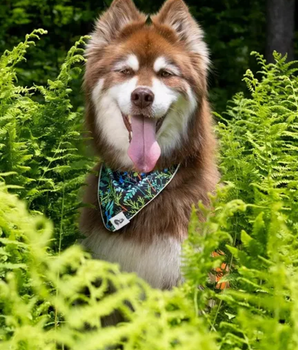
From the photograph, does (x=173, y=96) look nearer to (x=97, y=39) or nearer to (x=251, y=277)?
(x=97, y=39)

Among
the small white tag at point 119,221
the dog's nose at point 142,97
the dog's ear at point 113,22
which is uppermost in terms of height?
the dog's ear at point 113,22

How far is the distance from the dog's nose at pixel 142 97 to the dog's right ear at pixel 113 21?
57cm

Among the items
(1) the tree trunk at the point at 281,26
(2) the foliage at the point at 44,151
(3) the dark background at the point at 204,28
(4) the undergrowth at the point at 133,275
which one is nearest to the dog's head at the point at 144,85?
Result: (4) the undergrowth at the point at 133,275

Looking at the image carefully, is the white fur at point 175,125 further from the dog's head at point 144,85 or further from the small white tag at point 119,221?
the small white tag at point 119,221

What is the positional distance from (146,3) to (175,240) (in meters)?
6.79

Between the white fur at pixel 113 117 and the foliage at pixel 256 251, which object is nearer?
the foliage at pixel 256 251

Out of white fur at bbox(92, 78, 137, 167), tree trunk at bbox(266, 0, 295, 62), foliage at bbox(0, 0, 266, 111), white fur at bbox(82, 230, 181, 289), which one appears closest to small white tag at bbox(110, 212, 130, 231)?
white fur at bbox(82, 230, 181, 289)

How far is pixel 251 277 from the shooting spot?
2648mm

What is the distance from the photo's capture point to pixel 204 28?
35.1ft

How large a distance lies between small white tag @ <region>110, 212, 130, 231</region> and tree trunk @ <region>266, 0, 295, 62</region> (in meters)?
5.90

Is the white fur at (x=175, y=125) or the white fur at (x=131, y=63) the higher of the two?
the white fur at (x=131, y=63)

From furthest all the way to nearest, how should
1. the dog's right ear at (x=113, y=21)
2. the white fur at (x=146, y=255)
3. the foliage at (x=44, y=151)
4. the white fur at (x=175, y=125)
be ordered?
the dog's right ear at (x=113, y=21) → the white fur at (x=175, y=125) → the white fur at (x=146, y=255) → the foliage at (x=44, y=151)

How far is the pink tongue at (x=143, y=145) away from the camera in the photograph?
14.3 feet

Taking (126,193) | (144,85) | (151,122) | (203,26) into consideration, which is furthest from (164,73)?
(203,26)
